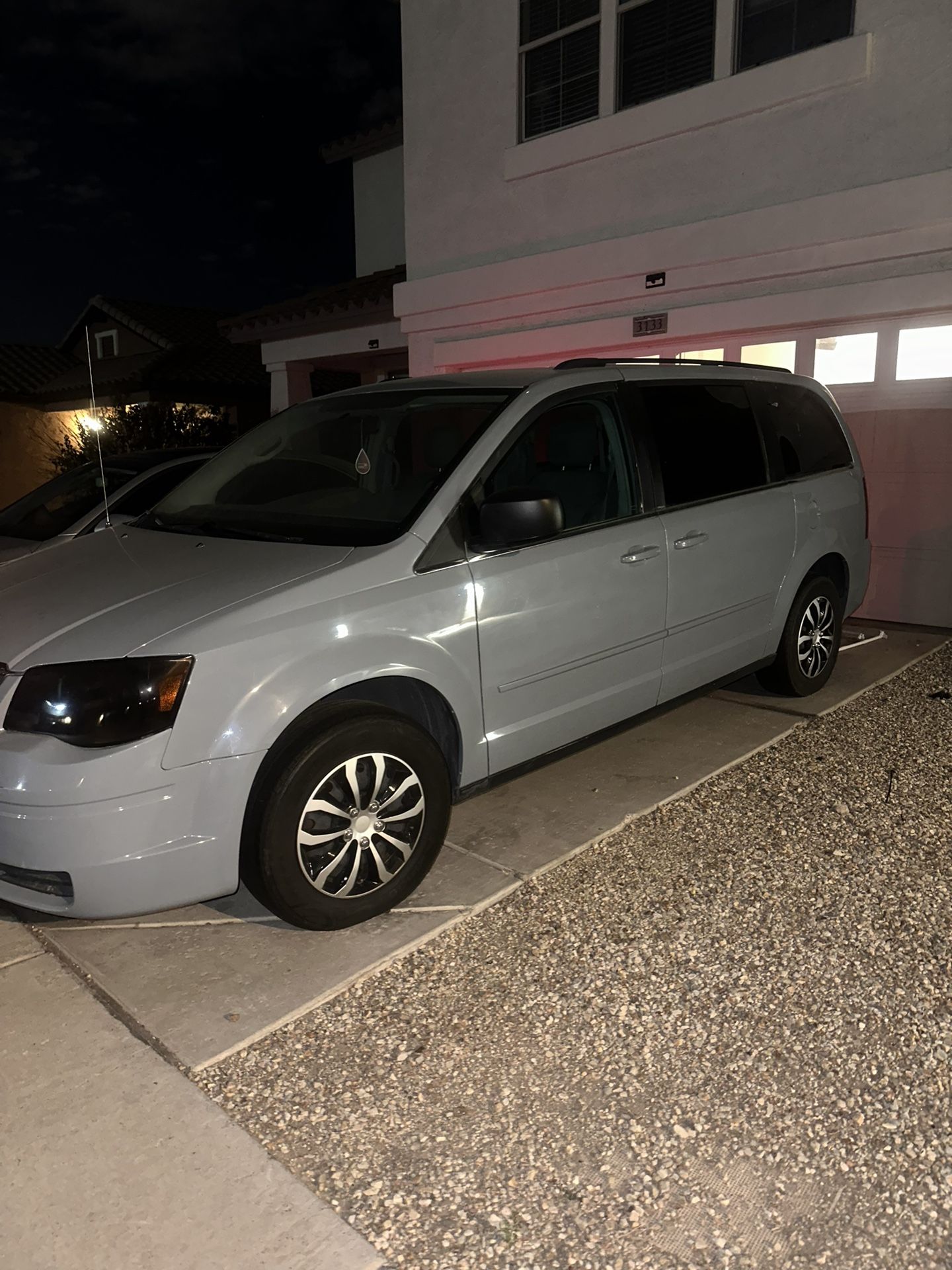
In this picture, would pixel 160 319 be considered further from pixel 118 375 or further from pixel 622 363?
pixel 622 363

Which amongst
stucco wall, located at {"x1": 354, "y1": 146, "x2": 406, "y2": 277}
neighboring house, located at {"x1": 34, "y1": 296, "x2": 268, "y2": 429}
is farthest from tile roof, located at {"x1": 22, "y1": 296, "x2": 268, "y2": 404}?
stucco wall, located at {"x1": 354, "y1": 146, "x2": 406, "y2": 277}

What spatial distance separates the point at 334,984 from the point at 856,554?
424 centimetres

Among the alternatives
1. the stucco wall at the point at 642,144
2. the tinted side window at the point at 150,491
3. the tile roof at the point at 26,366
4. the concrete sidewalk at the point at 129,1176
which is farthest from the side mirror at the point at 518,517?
the tile roof at the point at 26,366

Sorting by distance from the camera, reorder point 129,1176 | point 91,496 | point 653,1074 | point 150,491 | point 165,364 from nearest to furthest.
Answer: point 129,1176
point 653,1074
point 150,491
point 91,496
point 165,364

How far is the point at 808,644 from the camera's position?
5.70 m

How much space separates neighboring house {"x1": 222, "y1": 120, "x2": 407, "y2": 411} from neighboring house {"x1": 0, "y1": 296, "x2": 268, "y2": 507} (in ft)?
23.2

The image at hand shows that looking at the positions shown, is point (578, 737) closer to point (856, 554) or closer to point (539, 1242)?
point (539, 1242)

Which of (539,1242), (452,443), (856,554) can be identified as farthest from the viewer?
(856,554)

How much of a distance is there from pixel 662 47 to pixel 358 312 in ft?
16.2

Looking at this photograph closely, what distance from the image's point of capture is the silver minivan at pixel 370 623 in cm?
291

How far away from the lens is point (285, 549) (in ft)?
11.5

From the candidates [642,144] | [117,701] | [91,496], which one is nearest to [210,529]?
[117,701]

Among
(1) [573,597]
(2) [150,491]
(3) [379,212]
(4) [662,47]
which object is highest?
(3) [379,212]

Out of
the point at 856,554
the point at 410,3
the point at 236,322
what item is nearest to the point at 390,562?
the point at 856,554
